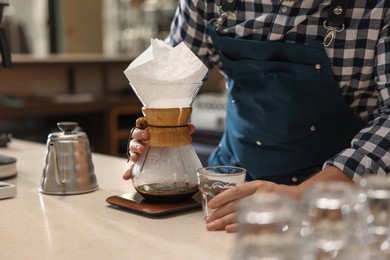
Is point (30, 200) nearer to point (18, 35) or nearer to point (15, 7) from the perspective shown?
point (18, 35)

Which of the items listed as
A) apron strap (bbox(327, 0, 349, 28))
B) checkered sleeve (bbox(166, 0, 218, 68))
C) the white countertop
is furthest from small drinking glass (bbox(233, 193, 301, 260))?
checkered sleeve (bbox(166, 0, 218, 68))

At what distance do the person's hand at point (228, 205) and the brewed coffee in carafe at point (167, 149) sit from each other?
16 cm

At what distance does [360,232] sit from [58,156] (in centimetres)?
103

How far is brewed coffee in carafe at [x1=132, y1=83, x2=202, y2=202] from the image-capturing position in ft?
4.91

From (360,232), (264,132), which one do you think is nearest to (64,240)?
(360,232)

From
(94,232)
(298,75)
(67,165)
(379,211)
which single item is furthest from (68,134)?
(379,211)

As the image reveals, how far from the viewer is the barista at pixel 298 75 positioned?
1794 millimetres


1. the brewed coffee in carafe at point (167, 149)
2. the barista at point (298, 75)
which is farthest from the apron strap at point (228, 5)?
the brewed coffee in carafe at point (167, 149)

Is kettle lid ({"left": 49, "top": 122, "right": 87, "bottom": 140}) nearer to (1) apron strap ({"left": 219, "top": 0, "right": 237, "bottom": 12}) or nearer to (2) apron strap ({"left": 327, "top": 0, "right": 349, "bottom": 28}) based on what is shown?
(1) apron strap ({"left": 219, "top": 0, "right": 237, "bottom": 12})

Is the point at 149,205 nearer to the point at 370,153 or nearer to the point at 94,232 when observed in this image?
the point at 94,232

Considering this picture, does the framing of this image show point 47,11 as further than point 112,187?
Yes

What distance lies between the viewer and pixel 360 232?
845mm

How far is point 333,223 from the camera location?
83 centimetres

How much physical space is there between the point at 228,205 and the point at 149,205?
0.77ft
